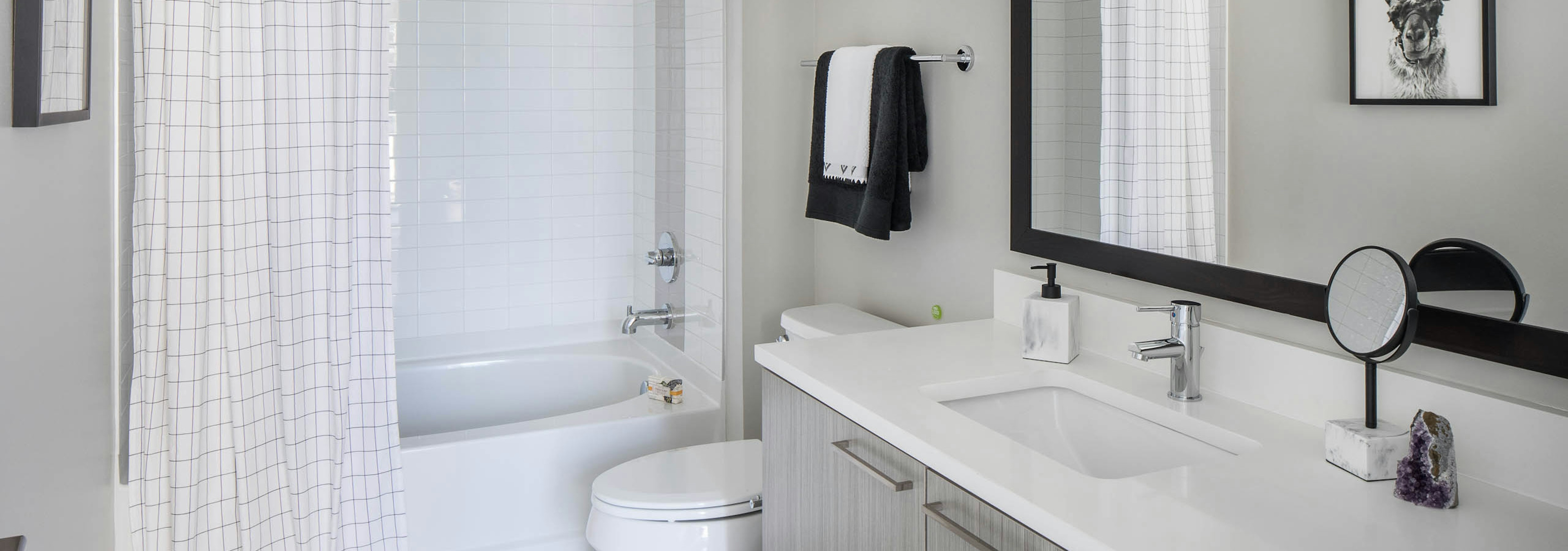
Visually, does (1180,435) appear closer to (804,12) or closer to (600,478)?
(600,478)

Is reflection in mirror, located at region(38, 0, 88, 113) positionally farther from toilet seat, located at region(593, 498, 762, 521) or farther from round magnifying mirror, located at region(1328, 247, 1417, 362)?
round magnifying mirror, located at region(1328, 247, 1417, 362)

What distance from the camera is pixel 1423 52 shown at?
3.67ft

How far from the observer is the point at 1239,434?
1.24m

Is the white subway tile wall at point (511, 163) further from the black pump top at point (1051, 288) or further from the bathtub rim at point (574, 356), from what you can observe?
the black pump top at point (1051, 288)

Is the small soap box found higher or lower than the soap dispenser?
lower

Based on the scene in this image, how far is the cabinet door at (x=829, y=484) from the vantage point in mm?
1285

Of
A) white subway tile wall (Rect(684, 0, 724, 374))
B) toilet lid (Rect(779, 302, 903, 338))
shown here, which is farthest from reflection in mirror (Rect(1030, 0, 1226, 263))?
white subway tile wall (Rect(684, 0, 724, 374))

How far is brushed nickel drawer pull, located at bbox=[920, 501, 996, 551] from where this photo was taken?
1106 millimetres

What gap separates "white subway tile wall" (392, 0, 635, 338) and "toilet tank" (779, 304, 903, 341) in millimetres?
1135

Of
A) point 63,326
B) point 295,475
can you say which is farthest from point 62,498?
point 295,475

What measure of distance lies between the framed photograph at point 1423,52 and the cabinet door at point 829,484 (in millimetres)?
728

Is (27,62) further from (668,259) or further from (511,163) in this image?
(511,163)

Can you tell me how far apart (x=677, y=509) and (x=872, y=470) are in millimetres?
738

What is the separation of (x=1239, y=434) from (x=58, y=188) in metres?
1.61
